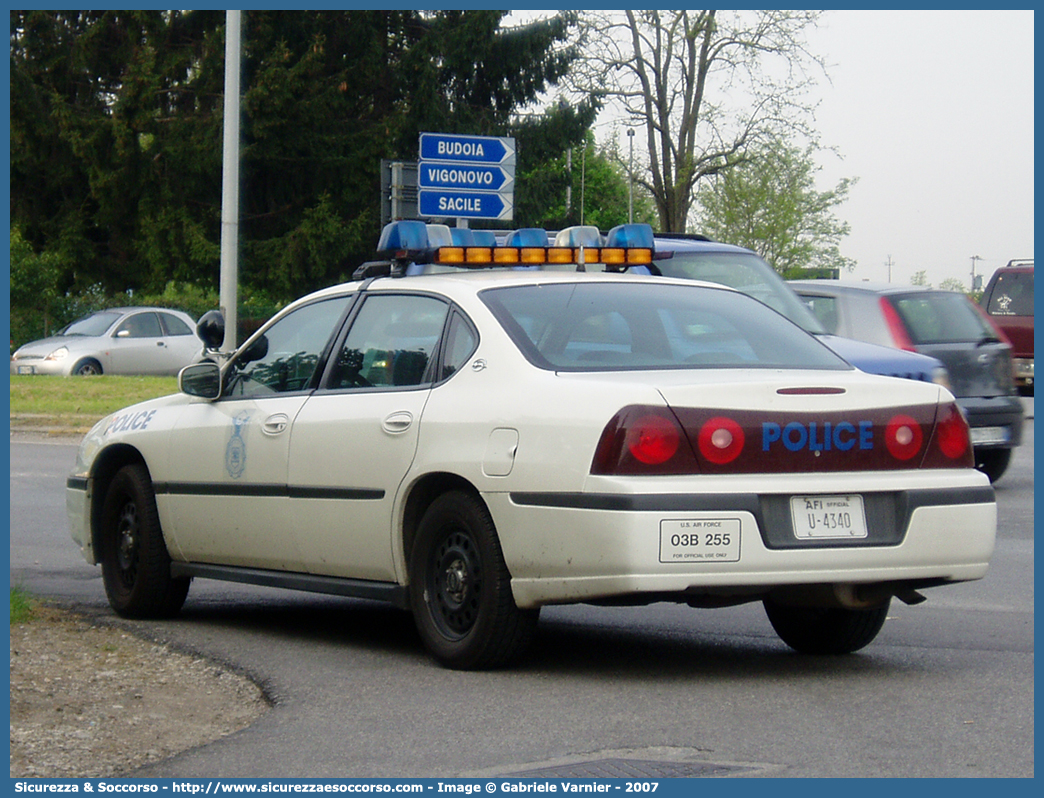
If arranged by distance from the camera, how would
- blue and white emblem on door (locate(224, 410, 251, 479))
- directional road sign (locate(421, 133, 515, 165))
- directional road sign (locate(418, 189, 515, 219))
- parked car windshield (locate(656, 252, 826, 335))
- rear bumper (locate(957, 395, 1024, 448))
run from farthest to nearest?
1. directional road sign (locate(421, 133, 515, 165))
2. directional road sign (locate(418, 189, 515, 219))
3. rear bumper (locate(957, 395, 1024, 448))
4. parked car windshield (locate(656, 252, 826, 335))
5. blue and white emblem on door (locate(224, 410, 251, 479))

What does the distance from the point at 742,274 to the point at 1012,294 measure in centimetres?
1791

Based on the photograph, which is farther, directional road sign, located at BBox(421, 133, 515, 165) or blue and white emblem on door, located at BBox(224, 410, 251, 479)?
directional road sign, located at BBox(421, 133, 515, 165)

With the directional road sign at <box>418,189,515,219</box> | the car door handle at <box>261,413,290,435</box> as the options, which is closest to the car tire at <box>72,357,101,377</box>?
the directional road sign at <box>418,189,515,219</box>

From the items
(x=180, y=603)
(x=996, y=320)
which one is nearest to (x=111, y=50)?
(x=996, y=320)

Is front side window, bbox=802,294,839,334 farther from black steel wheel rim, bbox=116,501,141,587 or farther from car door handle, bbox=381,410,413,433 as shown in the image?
car door handle, bbox=381,410,413,433

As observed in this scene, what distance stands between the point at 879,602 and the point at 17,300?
103 feet

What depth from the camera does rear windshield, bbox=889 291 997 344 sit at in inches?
535

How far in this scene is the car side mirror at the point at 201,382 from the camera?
752 centimetres

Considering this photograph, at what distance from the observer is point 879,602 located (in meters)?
6.05

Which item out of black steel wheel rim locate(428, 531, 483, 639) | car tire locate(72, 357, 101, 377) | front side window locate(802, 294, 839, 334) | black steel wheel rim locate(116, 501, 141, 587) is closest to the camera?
black steel wheel rim locate(428, 531, 483, 639)

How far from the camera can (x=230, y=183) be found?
2116 cm

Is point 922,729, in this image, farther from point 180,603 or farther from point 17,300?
point 17,300

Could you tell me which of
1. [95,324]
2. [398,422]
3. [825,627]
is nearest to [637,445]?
[398,422]

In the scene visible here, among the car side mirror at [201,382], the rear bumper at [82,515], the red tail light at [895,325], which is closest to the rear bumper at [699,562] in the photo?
the car side mirror at [201,382]
